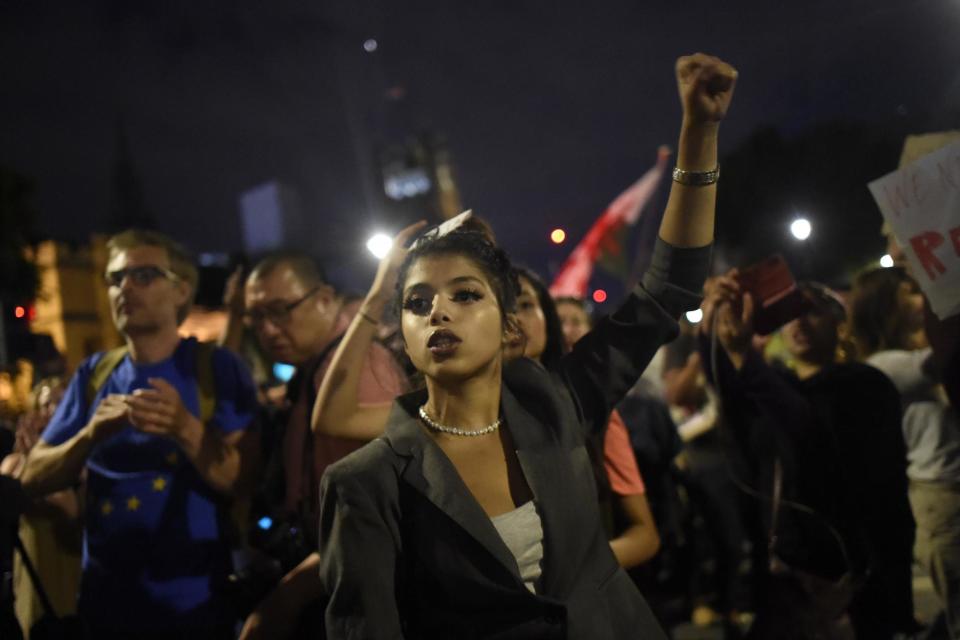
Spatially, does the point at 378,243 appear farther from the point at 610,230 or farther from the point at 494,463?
the point at 610,230

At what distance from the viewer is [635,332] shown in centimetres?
222

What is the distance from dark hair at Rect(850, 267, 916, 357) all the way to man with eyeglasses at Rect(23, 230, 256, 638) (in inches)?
120

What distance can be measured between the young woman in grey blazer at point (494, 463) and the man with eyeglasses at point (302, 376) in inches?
27.2

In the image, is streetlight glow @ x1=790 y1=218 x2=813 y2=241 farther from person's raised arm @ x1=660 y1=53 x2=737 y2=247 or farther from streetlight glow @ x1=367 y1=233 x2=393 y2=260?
streetlight glow @ x1=367 y1=233 x2=393 y2=260

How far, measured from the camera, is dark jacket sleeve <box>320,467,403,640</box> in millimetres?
1753

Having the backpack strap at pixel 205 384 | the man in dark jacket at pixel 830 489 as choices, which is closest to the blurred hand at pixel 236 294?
the backpack strap at pixel 205 384

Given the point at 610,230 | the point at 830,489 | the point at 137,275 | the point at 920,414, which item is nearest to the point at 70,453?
the point at 137,275

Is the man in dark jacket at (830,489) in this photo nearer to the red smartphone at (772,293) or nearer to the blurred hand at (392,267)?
the red smartphone at (772,293)

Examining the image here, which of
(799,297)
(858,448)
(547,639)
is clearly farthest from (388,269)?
(858,448)

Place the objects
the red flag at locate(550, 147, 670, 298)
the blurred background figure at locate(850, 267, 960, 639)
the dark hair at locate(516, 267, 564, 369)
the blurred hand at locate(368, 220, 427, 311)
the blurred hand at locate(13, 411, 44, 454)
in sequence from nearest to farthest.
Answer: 1. the blurred hand at locate(368, 220, 427, 311)
2. the dark hair at locate(516, 267, 564, 369)
3. the blurred background figure at locate(850, 267, 960, 639)
4. the blurred hand at locate(13, 411, 44, 454)
5. the red flag at locate(550, 147, 670, 298)

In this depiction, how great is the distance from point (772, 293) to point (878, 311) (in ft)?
5.47

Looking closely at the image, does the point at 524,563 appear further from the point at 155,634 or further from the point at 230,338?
the point at 230,338

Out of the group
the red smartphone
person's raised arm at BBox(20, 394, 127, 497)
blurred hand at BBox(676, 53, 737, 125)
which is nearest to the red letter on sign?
the red smartphone

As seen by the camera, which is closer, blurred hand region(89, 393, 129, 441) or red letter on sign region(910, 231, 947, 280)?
red letter on sign region(910, 231, 947, 280)
